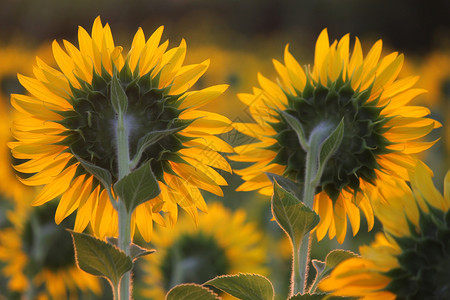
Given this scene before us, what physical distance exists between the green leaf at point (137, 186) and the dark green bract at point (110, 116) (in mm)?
167

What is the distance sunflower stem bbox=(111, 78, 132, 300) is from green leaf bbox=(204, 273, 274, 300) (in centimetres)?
14

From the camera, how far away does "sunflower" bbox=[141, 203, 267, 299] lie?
235cm

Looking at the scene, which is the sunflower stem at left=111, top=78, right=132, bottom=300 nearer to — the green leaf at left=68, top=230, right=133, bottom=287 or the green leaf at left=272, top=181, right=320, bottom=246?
the green leaf at left=68, top=230, right=133, bottom=287

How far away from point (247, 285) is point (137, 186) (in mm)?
226

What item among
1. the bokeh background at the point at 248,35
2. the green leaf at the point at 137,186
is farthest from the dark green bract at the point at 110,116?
the bokeh background at the point at 248,35

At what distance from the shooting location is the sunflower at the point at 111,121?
1.08 meters

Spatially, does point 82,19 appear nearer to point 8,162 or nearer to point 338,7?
point 338,7

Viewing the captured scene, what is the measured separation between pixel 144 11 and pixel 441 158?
9.10 meters

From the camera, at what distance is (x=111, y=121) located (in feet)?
3.58

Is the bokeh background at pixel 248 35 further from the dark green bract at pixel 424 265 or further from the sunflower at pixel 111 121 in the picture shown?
the dark green bract at pixel 424 265

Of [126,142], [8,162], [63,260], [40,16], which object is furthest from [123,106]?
[40,16]

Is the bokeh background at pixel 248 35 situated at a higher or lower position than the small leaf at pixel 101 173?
higher

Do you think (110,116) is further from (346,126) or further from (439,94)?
(439,94)

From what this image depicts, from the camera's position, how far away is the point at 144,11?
12688mm
